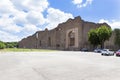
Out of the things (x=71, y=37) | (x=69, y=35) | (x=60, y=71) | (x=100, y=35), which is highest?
(x=69, y=35)

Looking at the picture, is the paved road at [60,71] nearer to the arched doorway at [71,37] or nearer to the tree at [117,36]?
the tree at [117,36]

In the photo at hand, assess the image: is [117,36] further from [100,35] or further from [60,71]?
[60,71]

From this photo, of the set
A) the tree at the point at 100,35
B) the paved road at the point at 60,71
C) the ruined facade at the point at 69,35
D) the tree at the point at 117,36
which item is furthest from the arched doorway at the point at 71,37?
the paved road at the point at 60,71

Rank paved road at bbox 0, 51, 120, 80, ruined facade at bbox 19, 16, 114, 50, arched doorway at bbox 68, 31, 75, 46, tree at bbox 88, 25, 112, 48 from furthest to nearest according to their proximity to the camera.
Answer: arched doorway at bbox 68, 31, 75, 46, ruined facade at bbox 19, 16, 114, 50, tree at bbox 88, 25, 112, 48, paved road at bbox 0, 51, 120, 80

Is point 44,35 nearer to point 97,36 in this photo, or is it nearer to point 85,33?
point 85,33

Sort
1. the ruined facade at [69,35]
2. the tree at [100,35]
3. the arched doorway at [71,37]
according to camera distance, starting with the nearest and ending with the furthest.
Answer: the tree at [100,35] < the ruined facade at [69,35] < the arched doorway at [71,37]

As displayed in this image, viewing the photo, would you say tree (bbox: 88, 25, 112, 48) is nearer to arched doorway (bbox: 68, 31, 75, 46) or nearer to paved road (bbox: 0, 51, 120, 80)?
arched doorway (bbox: 68, 31, 75, 46)

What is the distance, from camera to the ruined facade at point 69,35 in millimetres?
104562

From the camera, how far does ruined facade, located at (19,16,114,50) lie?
105m

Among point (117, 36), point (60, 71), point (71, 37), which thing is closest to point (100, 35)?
point (117, 36)

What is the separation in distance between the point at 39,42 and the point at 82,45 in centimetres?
5418

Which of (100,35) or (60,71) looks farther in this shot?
(100,35)

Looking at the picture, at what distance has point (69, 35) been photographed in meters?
116

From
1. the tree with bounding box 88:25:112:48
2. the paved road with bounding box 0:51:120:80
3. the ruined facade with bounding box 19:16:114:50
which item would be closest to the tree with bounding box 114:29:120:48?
the tree with bounding box 88:25:112:48
